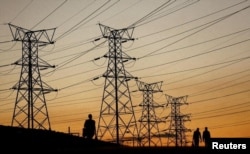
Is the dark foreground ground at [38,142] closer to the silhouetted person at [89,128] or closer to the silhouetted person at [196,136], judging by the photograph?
the silhouetted person at [89,128]

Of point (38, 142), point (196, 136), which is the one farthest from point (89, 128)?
point (196, 136)

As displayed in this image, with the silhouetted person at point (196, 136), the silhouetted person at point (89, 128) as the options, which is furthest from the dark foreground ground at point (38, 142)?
the silhouetted person at point (196, 136)

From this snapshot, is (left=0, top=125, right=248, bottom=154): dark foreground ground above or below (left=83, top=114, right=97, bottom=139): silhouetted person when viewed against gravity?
below

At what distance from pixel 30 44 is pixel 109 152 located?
29750 millimetres

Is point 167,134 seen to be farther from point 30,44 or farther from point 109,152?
point 109,152

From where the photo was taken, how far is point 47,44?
4594 centimetres

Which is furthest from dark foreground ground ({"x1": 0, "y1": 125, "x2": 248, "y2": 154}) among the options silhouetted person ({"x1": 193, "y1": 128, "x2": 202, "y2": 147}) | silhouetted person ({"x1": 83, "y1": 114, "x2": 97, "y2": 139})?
silhouetted person ({"x1": 193, "y1": 128, "x2": 202, "y2": 147})

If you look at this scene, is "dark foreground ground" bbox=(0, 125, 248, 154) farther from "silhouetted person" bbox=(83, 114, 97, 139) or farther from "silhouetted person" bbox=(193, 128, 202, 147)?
"silhouetted person" bbox=(193, 128, 202, 147)

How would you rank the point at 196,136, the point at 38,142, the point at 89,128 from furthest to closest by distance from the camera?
the point at 196,136
the point at 89,128
the point at 38,142

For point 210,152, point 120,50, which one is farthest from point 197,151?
point 120,50

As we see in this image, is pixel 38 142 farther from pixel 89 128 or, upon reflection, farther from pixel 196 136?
pixel 196 136

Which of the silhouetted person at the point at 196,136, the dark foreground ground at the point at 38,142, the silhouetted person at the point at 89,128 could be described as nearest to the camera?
the dark foreground ground at the point at 38,142

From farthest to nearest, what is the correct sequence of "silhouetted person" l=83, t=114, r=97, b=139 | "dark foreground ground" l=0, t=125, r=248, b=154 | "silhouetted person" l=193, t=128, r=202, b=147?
1. "silhouetted person" l=193, t=128, r=202, b=147
2. "silhouetted person" l=83, t=114, r=97, b=139
3. "dark foreground ground" l=0, t=125, r=248, b=154

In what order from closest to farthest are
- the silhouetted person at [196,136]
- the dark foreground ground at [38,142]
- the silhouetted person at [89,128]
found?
the dark foreground ground at [38,142] < the silhouetted person at [89,128] < the silhouetted person at [196,136]
